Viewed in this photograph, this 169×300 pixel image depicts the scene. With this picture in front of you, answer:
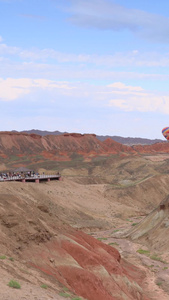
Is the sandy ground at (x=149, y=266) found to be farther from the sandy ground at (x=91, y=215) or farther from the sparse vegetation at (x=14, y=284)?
the sparse vegetation at (x=14, y=284)

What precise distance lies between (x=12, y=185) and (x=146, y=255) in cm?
2572

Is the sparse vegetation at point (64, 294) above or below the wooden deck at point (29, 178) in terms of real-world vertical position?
below

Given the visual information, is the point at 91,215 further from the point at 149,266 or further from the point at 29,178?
the point at 149,266

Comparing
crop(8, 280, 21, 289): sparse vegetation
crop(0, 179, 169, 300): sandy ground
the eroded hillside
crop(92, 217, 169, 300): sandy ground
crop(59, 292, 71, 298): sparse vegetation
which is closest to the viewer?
crop(8, 280, 21, 289): sparse vegetation

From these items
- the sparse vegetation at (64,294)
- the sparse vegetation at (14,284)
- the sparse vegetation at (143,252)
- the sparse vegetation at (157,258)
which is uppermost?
the sparse vegetation at (14,284)

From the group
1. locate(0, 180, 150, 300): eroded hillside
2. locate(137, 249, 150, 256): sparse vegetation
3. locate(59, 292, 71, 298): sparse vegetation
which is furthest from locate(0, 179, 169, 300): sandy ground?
locate(137, 249, 150, 256): sparse vegetation

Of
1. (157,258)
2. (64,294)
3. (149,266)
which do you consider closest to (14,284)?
(64,294)

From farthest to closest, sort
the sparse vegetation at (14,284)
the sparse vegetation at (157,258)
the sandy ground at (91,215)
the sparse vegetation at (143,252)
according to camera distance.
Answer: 1. the sparse vegetation at (143,252)
2. the sparse vegetation at (157,258)
3. the sandy ground at (91,215)
4. the sparse vegetation at (14,284)


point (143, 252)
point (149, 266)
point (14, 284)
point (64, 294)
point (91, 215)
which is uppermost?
point (14, 284)

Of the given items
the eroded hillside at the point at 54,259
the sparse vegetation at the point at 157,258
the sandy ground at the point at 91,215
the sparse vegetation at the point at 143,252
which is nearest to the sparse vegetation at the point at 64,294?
the eroded hillside at the point at 54,259

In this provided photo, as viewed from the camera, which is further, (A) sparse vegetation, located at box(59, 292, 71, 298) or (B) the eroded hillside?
(B) the eroded hillside

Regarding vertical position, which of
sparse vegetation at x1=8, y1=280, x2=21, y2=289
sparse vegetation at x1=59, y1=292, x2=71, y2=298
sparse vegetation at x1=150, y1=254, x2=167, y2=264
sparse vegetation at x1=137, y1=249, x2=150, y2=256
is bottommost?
sparse vegetation at x1=137, y1=249, x2=150, y2=256

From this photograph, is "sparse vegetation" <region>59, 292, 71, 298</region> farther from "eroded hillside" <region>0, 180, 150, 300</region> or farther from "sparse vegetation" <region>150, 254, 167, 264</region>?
"sparse vegetation" <region>150, 254, 167, 264</region>

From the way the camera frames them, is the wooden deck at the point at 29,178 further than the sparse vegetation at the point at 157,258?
Yes
